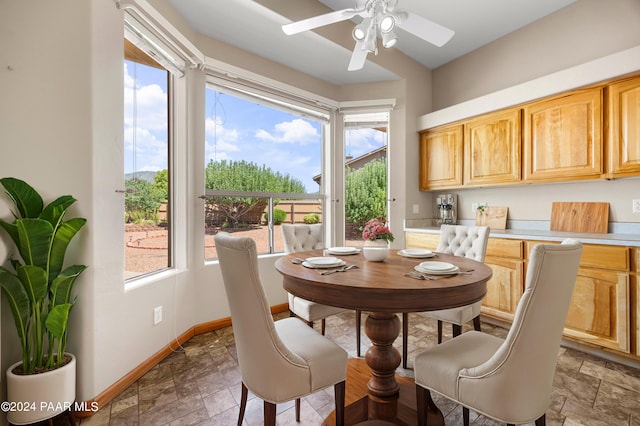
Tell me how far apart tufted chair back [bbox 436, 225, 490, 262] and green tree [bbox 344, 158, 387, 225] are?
4.29 ft

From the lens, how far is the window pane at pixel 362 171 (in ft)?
12.2

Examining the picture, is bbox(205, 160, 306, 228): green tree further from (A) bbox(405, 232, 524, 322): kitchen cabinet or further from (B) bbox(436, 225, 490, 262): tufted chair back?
(A) bbox(405, 232, 524, 322): kitchen cabinet

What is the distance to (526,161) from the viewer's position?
2.82 metres

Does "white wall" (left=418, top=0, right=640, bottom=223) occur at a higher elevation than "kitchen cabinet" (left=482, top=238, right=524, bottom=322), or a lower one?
higher

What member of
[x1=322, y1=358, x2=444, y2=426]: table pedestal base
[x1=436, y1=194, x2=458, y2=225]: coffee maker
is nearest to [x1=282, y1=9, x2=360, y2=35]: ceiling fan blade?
[x1=322, y1=358, x2=444, y2=426]: table pedestal base

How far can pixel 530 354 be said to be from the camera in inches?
40.1

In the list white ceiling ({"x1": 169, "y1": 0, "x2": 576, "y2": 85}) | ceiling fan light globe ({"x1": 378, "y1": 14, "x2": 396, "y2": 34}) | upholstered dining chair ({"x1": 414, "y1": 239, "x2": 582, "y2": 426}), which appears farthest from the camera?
white ceiling ({"x1": 169, "y1": 0, "x2": 576, "y2": 85})

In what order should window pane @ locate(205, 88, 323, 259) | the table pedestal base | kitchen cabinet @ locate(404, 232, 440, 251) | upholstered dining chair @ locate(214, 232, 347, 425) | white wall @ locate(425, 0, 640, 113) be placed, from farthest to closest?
kitchen cabinet @ locate(404, 232, 440, 251) → window pane @ locate(205, 88, 323, 259) → white wall @ locate(425, 0, 640, 113) → the table pedestal base → upholstered dining chair @ locate(214, 232, 347, 425)

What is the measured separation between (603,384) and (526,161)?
1864 mm

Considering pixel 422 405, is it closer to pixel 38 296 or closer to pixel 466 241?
pixel 466 241

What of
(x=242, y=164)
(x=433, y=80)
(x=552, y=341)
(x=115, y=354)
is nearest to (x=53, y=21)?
(x=242, y=164)

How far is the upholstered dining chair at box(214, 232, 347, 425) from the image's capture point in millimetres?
1112

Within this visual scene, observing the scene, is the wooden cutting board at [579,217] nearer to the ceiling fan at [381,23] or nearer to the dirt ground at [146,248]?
the ceiling fan at [381,23]

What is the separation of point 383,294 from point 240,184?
2.22 meters
